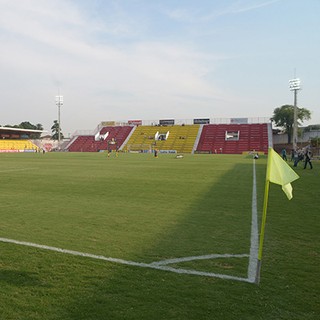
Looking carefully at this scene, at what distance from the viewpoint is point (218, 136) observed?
75.6 metres

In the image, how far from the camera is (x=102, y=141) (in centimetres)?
8294

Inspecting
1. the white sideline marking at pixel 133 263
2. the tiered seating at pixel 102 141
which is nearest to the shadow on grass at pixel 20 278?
the white sideline marking at pixel 133 263

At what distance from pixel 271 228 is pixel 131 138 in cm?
7629

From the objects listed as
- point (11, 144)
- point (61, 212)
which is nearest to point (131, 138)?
point (11, 144)

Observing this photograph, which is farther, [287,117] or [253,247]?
[287,117]

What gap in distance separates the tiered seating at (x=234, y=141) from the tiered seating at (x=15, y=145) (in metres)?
39.7

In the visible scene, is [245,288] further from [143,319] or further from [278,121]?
[278,121]

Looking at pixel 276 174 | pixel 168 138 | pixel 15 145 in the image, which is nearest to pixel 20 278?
pixel 276 174

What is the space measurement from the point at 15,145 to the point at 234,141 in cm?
4913

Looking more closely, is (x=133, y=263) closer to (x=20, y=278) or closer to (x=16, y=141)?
(x=20, y=278)

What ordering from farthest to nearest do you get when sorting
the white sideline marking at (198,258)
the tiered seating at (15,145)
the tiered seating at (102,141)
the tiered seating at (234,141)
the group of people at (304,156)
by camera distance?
the tiered seating at (102,141), the tiered seating at (15,145), the tiered seating at (234,141), the group of people at (304,156), the white sideline marking at (198,258)

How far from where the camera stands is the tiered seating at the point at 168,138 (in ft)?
244

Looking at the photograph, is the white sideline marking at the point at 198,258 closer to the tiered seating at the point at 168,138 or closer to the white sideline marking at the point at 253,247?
the white sideline marking at the point at 253,247

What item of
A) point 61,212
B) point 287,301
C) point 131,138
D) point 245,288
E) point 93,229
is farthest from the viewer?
point 131,138
